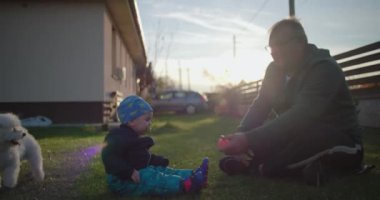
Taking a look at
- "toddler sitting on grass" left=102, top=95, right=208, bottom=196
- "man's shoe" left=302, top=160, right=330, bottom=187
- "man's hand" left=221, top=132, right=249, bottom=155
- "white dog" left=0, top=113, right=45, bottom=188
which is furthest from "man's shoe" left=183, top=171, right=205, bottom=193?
"white dog" left=0, top=113, right=45, bottom=188

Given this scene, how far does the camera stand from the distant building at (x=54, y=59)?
11.6m

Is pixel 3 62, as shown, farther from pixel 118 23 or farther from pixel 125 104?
pixel 125 104

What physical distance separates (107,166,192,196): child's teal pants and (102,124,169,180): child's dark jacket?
0.09 metres

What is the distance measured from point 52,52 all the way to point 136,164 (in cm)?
915

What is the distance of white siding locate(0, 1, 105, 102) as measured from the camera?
11641 mm

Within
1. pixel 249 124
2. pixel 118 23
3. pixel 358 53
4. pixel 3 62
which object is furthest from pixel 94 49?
pixel 249 124

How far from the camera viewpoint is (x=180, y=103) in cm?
2722

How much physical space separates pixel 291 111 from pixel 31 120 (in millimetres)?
8929

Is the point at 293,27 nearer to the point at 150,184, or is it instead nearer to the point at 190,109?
the point at 150,184

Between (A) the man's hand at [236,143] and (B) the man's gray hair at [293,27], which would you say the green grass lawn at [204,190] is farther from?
(B) the man's gray hair at [293,27]

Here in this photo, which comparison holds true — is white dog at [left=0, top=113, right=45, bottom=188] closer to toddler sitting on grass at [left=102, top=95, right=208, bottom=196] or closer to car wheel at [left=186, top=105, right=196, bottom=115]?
toddler sitting on grass at [left=102, top=95, right=208, bottom=196]


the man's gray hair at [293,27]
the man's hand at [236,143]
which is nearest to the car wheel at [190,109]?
the man's gray hair at [293,27]

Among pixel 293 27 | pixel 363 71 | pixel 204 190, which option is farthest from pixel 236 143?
pixel 363 71

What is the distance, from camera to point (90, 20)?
39.2ft
